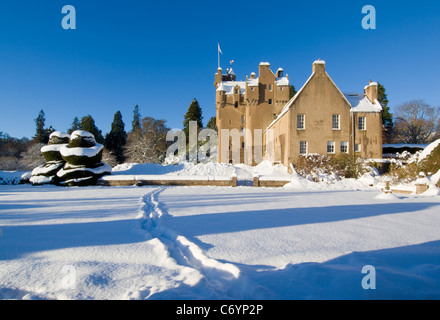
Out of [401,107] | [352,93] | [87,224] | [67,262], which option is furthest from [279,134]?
[401,107]

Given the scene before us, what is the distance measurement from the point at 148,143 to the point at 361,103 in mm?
29847

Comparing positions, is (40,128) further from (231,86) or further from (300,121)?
(300,121)

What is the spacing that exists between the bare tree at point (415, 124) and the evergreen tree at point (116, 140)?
5014 centimetres

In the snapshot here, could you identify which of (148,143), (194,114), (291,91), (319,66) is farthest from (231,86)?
(319,66)

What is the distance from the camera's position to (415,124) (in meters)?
40.4

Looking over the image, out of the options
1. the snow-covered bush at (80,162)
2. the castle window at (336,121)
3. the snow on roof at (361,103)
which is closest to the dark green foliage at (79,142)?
the snow-covered bush at (80,162)

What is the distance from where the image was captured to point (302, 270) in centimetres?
272

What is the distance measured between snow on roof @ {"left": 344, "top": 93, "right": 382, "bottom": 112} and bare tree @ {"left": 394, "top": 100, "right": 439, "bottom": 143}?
63.4ft

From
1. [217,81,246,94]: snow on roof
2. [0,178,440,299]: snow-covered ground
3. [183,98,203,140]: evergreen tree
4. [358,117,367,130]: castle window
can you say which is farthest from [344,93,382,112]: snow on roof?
[183,98,203,140]: evergreen tree

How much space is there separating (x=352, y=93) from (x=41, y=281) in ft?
103

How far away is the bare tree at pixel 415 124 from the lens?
130 feet

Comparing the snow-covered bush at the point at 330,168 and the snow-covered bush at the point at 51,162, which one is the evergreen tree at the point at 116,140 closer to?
the snow-covered bush at the point at 51,162

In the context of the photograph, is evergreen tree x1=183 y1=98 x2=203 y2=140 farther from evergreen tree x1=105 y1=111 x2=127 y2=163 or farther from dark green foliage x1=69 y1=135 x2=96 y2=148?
dark green foliage x1=69 y1=135 x2=96 y2=148
